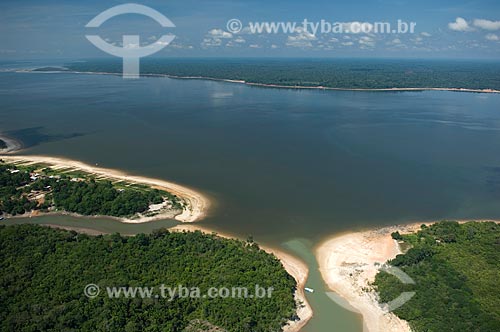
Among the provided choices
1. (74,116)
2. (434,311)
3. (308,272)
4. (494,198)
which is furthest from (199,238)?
(74,116)

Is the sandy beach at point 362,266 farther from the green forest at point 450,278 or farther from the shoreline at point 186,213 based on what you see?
the shoreline at point 186,213

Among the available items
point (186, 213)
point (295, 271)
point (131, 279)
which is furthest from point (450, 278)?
point (186, 213)

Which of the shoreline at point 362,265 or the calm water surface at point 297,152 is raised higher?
the calm water surface at point 297,152

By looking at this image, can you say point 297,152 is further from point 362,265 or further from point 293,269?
point 293,269

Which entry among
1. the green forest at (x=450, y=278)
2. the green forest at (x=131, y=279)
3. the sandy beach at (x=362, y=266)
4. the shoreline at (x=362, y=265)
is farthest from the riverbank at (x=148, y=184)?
the green forest at (x=450, y=278)

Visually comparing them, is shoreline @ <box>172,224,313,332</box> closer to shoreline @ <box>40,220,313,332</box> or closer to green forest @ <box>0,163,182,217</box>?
shoreline @ <box>40,220,313,332</box>

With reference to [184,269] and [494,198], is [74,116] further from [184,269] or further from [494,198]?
[494,198]
